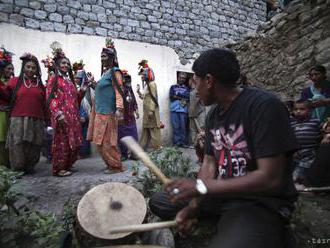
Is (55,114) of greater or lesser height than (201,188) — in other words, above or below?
above

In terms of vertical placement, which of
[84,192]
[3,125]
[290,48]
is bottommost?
[84,192]

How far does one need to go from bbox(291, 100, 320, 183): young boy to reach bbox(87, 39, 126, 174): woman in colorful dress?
98.2 inches

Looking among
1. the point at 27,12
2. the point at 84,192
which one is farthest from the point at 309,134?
the point at 27,12

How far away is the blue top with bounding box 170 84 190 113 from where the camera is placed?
8539 mm

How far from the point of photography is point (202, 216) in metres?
2.12

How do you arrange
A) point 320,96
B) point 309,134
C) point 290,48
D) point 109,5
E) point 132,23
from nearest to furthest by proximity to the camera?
point 309,134 < point 320,96 < point 290,48 < point 109,5 < point 132,23

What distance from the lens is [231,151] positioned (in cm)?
195

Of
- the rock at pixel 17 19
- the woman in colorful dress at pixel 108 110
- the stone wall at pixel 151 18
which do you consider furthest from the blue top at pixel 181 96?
the rock at pixel 17 19

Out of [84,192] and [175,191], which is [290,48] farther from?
[175,191]

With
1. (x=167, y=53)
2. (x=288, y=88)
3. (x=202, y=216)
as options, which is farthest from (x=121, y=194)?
(x=167, y=53)

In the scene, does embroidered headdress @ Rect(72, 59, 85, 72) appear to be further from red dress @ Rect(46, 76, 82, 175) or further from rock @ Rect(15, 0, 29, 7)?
red dress @ Rect(46, 76, 82, 175)

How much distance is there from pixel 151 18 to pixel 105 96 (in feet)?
15.8

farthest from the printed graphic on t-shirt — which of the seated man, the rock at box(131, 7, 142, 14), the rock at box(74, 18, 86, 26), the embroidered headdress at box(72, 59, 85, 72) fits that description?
the rock at box(131, 7, 142, 14)

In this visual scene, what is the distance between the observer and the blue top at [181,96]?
8.54 meters
